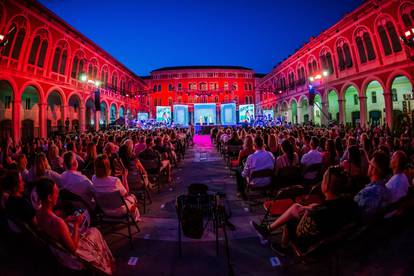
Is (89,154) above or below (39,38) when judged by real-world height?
below

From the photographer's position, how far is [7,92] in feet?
73.4

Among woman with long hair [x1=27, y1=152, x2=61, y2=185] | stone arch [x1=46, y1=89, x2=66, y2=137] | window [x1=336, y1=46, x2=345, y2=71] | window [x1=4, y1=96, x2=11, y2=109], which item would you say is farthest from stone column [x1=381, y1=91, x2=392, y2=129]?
window [x1=4, y1=96, x2=11, y2=109]

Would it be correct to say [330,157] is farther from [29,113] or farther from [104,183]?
[29,113]

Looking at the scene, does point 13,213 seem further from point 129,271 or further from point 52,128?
point 52,128

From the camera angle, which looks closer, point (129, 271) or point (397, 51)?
point (129, 271)

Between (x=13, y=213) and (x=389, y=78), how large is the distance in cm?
2172

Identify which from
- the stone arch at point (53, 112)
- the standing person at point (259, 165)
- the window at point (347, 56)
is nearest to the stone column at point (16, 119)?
the stone arch at point (53, 112)

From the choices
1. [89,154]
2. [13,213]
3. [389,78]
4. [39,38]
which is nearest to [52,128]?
[39,38]

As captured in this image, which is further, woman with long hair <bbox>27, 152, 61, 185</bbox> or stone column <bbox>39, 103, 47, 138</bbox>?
stone column <bbox>39, 103, 47, 138</bbox>

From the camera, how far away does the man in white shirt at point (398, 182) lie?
→ 11.9 ft

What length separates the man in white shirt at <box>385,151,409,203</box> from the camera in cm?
364

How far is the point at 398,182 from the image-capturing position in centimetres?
371

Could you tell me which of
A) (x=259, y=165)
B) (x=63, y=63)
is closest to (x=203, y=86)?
(x=63, y=63)

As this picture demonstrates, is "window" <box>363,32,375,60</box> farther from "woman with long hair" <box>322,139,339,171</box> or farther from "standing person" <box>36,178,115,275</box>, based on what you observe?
"standing person" <box>36,178,115,275</box>
